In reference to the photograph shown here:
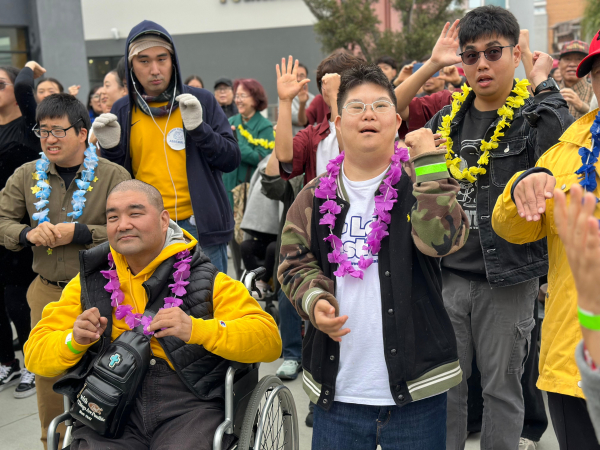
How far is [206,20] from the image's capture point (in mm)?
20078

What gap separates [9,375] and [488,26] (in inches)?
160

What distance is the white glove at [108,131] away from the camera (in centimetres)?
356

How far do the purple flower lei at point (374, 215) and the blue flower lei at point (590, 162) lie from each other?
0.58 m

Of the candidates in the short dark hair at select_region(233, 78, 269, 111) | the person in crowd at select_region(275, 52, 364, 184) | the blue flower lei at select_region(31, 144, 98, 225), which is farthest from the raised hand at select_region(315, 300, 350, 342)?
the short dark hair at select_region(233, 78, 269, 111)

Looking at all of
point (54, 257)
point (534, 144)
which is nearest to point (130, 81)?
point (54, 257)

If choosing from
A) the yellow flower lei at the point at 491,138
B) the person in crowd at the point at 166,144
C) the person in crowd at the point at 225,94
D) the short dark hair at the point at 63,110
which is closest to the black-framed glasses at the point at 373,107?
the yellow flower lei at the point at 491,138

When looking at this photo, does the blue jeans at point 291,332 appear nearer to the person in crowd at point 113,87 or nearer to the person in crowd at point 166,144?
the person in crowd at point 166,144

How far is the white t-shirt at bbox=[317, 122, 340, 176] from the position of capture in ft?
11.7

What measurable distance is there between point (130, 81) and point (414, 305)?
93.7 inches

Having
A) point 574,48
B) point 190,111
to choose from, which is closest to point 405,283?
point 190,111

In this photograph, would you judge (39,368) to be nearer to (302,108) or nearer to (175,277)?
(175,277)

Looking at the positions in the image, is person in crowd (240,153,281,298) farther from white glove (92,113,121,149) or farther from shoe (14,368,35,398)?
shoe (14,368,35,398)

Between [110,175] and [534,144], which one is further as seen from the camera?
[110,175]

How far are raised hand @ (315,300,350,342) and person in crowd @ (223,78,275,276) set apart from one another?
387 cm
